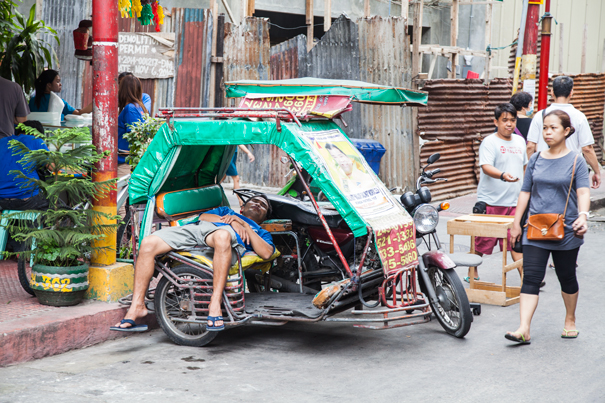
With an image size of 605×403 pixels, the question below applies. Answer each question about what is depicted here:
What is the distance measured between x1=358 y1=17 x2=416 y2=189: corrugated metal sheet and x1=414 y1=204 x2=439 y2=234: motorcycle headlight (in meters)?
6.92

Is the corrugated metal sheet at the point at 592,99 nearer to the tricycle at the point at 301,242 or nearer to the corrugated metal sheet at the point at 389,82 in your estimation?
the corrugated metal sheet at the point at 389,82

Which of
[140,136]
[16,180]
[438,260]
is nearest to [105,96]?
[140,136]

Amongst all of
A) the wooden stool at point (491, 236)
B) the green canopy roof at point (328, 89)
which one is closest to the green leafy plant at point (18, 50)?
the green canopy roof at point (328, 89)

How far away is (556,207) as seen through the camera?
17.0 feet

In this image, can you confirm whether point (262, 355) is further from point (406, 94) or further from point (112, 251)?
point (406, 94)

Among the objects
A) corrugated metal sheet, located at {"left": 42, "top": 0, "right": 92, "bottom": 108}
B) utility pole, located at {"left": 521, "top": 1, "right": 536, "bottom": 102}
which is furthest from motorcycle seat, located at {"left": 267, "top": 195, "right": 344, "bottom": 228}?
corrugated metal sheet, located at {"left": 42, "top": 0, "right": 92, "bottom": 108}

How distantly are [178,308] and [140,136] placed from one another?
7.84ft

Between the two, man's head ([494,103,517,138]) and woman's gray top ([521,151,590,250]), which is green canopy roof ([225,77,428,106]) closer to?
man's head ([494,103,517,138])

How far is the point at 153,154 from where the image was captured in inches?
218

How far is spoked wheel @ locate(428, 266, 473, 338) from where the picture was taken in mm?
5180

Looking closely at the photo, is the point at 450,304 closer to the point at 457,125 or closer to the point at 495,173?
the point at 495,173

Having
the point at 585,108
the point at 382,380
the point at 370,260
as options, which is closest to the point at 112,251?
the point at 370,260

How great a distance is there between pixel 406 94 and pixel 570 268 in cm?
314

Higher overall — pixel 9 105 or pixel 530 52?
pixel 530 52
